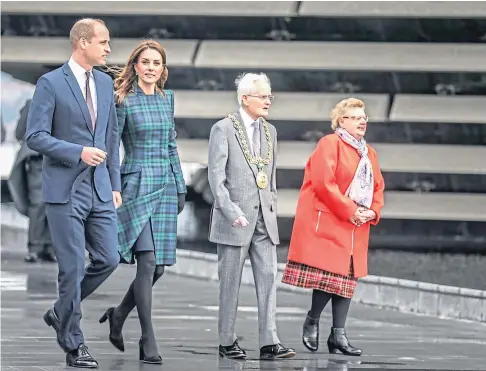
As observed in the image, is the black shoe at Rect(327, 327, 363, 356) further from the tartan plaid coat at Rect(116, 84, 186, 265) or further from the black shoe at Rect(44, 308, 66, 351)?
the black shoe at Rect(44, 308, 66, 351)

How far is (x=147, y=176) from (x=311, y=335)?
5.11 feet

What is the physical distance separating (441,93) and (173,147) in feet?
32.7

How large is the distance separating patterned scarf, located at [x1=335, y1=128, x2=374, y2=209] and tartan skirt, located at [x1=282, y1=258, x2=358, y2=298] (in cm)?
39

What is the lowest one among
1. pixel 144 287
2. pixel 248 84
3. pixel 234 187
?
pixel 144 287

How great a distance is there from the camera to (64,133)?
9500mm

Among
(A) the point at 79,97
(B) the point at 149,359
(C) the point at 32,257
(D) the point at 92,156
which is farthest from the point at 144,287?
(C) the point at 32,257

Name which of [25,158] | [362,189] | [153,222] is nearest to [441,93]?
[25,158]

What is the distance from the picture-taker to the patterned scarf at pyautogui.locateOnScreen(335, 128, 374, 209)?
36.0 feet

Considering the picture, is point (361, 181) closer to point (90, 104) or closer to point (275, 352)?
point (275, 352)

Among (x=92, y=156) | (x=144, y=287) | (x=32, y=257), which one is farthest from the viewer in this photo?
(x=32, y=257)

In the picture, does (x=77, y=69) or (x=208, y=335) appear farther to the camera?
(x=208, y=335)

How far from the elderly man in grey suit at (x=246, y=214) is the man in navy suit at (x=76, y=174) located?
2.88ft

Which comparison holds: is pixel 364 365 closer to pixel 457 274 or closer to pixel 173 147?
pixel 173 147

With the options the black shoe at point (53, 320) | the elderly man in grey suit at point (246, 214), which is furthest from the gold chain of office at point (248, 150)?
the black shoe at point (53, 320)
